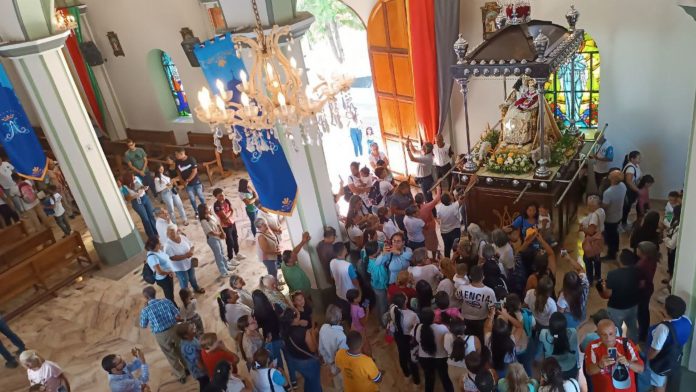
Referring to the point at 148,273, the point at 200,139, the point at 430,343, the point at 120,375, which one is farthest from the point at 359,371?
the point at 200,139

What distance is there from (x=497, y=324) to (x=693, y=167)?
6.71 feet

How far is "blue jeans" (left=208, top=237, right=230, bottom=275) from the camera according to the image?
7981 mm

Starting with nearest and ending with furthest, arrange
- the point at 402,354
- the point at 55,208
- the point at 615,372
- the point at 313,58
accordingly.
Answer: the point at 615,372 → the point at 402,354 → the point at 55,208 → the point at 313,58

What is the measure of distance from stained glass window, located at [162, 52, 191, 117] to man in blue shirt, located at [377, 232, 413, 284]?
29.8 feet

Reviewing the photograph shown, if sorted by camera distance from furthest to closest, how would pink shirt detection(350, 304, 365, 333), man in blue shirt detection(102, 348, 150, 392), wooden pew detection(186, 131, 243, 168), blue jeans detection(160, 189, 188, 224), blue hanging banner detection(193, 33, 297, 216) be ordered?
wooden pew detection(186, 131, 243, 168), blue jeans detection(160, 189, 188, 224), blue hanging banner detection(193, 33, 297, 216), pink shirt detection(350, 304, 365, 333), man in blue shirt detection(102, 348, 150, 392)

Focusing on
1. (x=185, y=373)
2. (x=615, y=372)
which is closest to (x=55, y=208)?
(x=185, y=373)

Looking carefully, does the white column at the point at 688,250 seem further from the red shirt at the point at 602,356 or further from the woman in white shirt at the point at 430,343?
the woman in white shirt at the point at 430,343

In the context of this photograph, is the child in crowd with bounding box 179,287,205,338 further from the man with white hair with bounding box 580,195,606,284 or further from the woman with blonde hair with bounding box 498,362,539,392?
the man with white hair with bounding box 580,195,606,284

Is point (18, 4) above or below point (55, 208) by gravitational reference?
above

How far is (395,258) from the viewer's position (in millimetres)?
5852

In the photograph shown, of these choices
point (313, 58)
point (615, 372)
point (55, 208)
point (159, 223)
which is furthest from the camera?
point (313, 58)

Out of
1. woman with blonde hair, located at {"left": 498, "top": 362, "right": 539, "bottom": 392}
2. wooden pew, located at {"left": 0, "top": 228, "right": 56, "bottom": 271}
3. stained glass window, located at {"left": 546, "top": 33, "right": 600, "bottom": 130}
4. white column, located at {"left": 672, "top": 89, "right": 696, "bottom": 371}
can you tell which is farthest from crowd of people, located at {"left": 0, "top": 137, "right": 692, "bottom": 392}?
wooden pew, located at {"left": 0, "top": 228, "right": 56, "bottom": 271}

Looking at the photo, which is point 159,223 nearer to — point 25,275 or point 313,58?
point 25,275

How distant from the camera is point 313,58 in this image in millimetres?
20844
